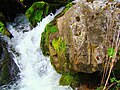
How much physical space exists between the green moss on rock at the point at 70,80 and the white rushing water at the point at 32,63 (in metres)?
0.12

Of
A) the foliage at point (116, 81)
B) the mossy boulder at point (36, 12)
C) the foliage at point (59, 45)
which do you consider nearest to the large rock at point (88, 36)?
the foliage at point (59, 45)

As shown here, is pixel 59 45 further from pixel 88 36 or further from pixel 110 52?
pixel 110 52

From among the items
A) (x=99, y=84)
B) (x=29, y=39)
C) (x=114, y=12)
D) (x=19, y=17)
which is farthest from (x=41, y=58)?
(x=19, y=17)

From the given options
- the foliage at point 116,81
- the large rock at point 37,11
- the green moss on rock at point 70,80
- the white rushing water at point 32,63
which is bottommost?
the foliage at point 116,81

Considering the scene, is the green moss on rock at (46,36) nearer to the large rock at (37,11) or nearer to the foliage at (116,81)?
the foliage at (116,81)

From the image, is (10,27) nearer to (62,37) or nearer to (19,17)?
(19,17)

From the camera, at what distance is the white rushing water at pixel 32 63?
22.5 ft

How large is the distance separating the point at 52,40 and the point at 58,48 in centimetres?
41

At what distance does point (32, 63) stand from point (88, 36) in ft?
9.20

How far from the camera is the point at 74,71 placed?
576cm

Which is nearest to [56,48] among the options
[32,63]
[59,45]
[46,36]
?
[59,45]

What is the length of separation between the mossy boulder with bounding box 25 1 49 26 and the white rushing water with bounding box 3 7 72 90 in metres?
0.21

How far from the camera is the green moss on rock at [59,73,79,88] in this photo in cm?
605

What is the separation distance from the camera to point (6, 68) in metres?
7.19
